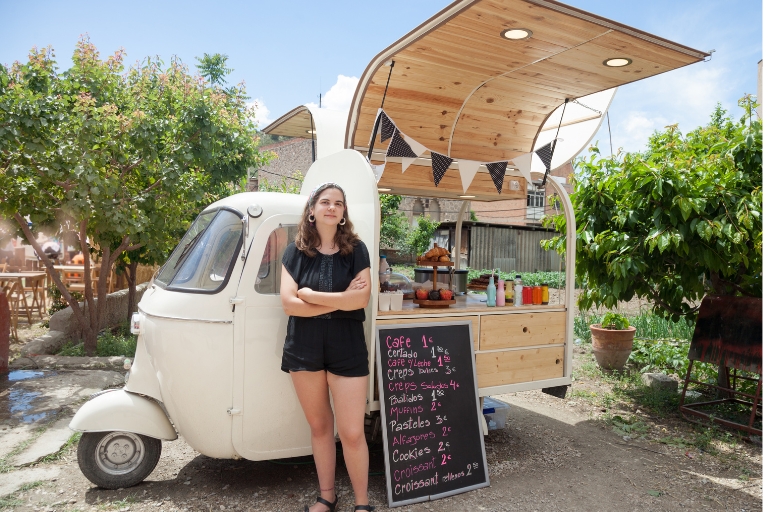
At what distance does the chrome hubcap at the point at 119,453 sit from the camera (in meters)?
3.81

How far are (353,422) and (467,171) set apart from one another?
2255mm

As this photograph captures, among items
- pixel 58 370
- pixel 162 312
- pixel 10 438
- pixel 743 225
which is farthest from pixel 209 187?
pixel 743 225

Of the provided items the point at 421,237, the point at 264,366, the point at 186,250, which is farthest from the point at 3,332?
the point at 421,237

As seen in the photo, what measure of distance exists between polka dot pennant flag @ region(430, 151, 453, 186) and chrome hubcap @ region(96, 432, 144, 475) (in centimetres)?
292

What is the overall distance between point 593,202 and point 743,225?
4.73 ft

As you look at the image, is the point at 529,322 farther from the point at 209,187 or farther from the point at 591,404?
the point at 209,187

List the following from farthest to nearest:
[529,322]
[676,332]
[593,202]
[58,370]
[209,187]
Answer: [209,187], [676,332], [58,370], [593,202], [529,322]

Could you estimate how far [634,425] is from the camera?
5.62 metres

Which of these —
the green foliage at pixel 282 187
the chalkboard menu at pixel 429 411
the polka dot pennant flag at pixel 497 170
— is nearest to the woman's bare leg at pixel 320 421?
the chalkboard menu at pixel 429 411

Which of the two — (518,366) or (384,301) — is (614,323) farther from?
(384,301)

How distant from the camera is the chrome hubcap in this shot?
3.81 meters

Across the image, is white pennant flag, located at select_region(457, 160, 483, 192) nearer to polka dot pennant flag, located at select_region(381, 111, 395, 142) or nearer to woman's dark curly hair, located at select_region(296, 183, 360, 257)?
polka dot pennant flag, located at select_region(381, 111, 395, 142)

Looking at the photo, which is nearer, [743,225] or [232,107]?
[743,225]

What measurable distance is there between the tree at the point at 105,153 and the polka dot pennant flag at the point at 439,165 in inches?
169
